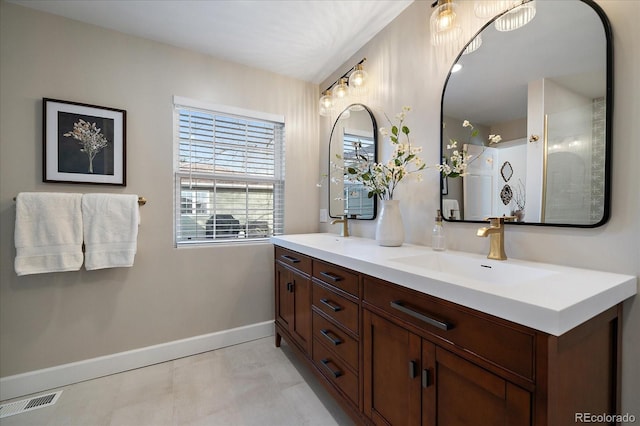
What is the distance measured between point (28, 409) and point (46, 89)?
77.7 inches

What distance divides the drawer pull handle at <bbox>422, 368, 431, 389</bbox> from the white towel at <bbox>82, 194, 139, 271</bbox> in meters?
1.96

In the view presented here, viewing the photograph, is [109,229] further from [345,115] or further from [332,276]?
[345,115]

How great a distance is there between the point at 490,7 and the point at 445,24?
197 mm

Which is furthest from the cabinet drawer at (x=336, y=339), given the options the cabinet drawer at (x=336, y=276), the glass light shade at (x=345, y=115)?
the glass light shade at (x=345, y=115)

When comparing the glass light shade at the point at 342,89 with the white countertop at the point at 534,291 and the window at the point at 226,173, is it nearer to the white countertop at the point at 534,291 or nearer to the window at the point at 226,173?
the window at the point at 226,173

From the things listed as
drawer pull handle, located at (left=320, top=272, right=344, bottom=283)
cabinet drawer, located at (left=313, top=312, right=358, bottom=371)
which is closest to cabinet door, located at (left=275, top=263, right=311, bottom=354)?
cabinet drawer, located at (left=313, top=312, right=358, bottom=371)

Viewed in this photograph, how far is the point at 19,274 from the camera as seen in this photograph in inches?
63.7

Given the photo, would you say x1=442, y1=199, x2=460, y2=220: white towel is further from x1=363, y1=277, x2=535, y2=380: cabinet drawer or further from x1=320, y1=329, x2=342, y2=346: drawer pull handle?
x1=320, y1=329, x2=342, y2=346: drawer pull handle

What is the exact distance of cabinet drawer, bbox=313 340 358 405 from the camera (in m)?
1.32

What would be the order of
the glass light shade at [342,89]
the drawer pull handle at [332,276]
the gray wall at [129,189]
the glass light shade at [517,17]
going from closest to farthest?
the glass light shade at [517,17]
the drawer pull handle at [332,276]
the gray wall at [129,189]
the glass light shade at [342,89]

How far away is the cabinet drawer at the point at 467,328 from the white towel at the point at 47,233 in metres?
2.00

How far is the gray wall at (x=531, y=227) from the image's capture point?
92cm

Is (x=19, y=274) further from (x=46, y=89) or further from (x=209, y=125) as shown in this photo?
(x=209, y=125)

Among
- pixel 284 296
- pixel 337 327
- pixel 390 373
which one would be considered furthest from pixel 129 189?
pixel 390 373
